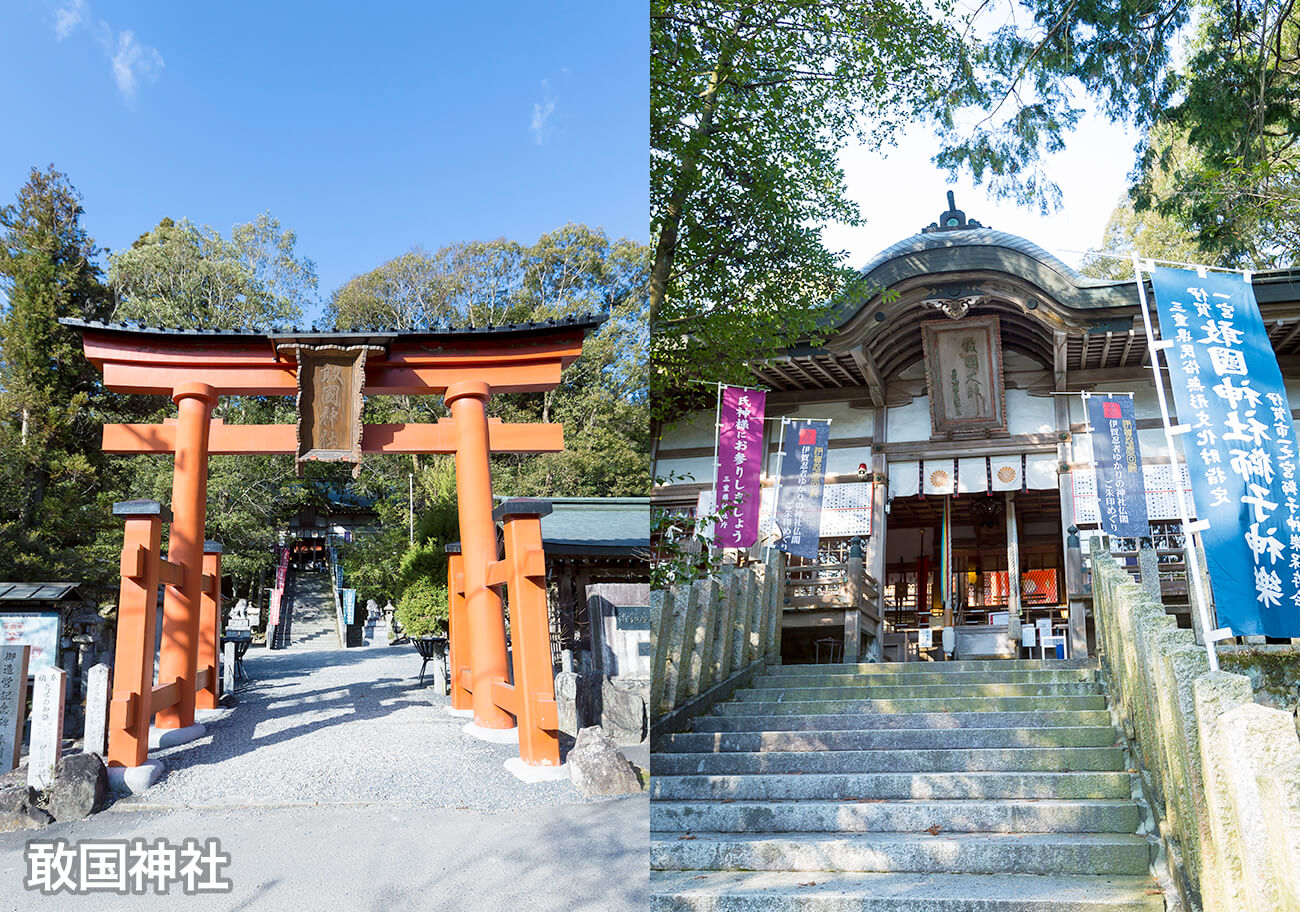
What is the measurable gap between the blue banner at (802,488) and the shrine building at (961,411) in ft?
1.08

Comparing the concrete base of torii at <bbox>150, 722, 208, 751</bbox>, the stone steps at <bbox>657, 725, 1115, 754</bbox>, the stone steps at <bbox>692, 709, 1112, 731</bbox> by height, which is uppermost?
the stone steps at <bbox>692, 709, 1112, 731</bbox>

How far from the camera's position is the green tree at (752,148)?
5371mm

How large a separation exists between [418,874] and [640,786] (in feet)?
5.00

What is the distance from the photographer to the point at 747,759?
4074 mm

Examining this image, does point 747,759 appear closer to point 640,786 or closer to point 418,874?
point 640,786

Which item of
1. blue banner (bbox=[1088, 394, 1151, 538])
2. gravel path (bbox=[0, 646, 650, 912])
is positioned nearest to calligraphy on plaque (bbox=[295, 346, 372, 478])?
gravel path (bbox=[0, 646, 650, 912])

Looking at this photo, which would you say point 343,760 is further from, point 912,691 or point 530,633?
point 912,691

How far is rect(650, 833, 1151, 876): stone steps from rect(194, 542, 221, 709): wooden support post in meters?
4.68

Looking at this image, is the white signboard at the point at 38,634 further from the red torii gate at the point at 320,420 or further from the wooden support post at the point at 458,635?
the wooden support post at the point at 458,635

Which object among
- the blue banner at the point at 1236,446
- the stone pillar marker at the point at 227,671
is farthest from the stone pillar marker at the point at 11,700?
the blue banner at the point at 1236,446

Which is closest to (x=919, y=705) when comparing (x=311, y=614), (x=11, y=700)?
(x=11, y=700)

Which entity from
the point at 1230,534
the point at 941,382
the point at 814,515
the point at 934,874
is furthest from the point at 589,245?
the point at 934,874

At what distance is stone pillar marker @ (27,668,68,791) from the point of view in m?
4.19

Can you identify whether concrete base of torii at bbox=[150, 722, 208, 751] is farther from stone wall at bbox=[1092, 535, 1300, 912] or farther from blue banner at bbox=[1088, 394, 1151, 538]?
blue banner at bbox=[1088, 394, 1151, 538]
